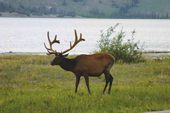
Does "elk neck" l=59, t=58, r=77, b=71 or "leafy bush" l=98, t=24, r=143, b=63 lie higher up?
"elk neck" l=59, t=58, r=77, b=71

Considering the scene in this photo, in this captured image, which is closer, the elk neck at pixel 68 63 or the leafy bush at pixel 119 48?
the elk neck at pixel 68 63

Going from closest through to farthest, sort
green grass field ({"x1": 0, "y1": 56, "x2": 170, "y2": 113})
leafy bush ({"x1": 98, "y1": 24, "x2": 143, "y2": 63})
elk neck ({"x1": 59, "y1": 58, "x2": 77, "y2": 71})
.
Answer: green grass field ({"x1": 0, "y1": 56, "x2": 170, "y2": 113}) < elk neck ({"x1": 59, "y1": 58, "x2": 77, "y2": 71}) < leafy bush ({"x1": 98, "y1": 24, "x2": 143, "y2": 63})

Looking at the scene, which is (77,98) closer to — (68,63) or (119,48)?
(68,63)

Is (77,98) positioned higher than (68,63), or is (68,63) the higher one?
(68,63)

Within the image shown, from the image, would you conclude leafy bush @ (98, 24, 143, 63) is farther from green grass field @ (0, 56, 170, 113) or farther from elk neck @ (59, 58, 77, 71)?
elk neck @ (59, 58, 77, 71)

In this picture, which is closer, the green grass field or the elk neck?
the green grass field

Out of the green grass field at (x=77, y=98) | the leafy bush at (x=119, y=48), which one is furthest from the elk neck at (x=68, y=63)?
the leafy bush at (x=119, y=48)

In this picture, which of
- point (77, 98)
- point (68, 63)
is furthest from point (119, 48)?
point (77, 98)

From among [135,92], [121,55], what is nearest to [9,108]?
[135,92]

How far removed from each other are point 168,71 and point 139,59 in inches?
314

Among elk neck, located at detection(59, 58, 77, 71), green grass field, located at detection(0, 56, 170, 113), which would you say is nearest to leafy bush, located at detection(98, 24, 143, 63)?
green grass field, located at detection(0, 56, 170, 113)

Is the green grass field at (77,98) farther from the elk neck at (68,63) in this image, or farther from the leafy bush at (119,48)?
the leafy bush at (119,48)

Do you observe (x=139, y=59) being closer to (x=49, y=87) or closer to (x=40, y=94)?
(x=49, y=87)

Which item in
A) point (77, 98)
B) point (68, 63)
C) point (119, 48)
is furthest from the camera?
point (119, 48)
